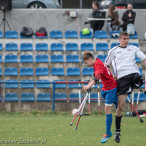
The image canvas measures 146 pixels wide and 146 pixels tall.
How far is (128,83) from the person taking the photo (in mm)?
9422

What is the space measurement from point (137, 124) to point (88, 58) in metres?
4.63

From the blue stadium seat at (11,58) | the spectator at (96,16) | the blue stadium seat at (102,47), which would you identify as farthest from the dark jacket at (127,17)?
the blue stadium seat at (11,58)

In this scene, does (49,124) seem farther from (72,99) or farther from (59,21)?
(59,21)

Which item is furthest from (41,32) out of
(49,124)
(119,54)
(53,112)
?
(119,54)

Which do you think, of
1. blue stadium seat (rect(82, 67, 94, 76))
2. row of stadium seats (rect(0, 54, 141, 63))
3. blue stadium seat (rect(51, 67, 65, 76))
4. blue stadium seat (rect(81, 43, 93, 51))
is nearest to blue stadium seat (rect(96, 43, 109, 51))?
blue stadium seat (rect(81, 43, 93, 51))

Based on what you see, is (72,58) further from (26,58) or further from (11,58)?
(11,58)

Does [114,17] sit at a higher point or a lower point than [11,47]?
higher

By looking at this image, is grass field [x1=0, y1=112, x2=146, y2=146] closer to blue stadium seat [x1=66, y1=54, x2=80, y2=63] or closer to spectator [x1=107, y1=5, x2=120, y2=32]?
blue stadium seat [x1=66, y1=54, x2=80, y2=63]

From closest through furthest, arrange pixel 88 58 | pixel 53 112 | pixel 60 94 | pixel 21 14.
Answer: pixel 88 58
pixel 53 112
pixel 60 94
pixel 21 14

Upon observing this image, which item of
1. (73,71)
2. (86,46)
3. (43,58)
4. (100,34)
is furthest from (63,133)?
(100,34)

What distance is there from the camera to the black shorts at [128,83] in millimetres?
9312

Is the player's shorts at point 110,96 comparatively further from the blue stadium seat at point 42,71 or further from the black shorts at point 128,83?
the blue stadium seat at point 42,71

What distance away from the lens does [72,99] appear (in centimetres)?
1788

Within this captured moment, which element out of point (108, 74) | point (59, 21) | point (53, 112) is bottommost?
point (53, 112)
